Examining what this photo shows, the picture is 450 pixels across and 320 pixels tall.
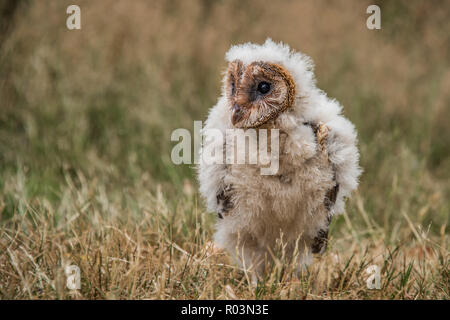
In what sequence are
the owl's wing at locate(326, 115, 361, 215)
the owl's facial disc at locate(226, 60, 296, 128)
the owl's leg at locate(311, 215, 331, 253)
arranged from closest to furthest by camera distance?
1. the owl's facial disc at locate(226, 60, 296, 128)
2. the owl's wing at locate(326, 115, 361, 215)
3. the owl's leg at locate(311, 215, 331, 253)

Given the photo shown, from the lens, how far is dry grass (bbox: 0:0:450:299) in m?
2.19

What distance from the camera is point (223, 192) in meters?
2.12

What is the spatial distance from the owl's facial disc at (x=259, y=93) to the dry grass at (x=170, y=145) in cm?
64

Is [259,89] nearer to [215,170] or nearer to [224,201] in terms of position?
[215,170]

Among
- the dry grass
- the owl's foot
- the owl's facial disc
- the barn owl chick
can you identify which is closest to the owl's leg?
the barn owl chick

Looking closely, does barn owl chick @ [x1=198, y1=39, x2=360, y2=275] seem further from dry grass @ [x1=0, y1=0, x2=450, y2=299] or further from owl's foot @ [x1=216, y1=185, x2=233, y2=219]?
dry grass @ [x1=0, y1=0, x2=450, y2=299]

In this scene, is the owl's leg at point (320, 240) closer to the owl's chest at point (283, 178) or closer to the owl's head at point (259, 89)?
the owl's chest at point (283, 178)

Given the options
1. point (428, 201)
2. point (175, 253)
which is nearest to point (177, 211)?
point (175, 253)

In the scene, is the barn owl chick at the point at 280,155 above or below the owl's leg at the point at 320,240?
above

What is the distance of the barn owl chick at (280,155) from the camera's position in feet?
6.32

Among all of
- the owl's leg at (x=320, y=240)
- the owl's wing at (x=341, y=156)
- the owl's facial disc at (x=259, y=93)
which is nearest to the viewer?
the owl's facial disc at (x=259, y=93)

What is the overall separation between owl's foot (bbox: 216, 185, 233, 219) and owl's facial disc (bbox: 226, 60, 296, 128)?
0.30 meters

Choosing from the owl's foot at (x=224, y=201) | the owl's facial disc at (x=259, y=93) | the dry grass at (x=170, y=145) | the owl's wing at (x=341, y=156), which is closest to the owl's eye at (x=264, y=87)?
the owl's facial disc at (x=259, y=93)
